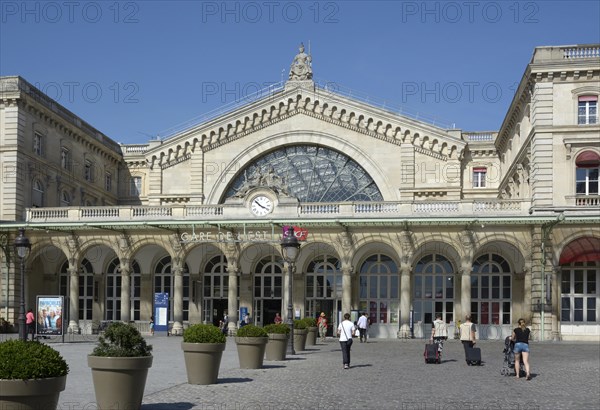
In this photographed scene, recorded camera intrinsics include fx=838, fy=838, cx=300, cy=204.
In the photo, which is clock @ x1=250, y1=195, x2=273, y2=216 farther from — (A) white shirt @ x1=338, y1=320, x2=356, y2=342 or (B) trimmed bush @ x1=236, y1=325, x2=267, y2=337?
(B) trimmed bush @ x1=236, y1=325, x2=267, y2=337

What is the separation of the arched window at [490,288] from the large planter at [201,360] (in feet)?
104

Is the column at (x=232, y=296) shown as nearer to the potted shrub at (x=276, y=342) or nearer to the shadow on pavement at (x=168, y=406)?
the potted shrub at (x=276, y=342)

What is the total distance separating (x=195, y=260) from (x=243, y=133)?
1070 centimetres

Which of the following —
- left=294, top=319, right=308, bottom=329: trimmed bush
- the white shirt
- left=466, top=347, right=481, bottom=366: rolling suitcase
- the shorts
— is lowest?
left=466, top=347, right=481, bottom=366: rolling suitcase

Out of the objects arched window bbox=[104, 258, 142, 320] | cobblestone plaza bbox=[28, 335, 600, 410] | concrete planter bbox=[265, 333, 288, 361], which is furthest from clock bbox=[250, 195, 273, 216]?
concrete planter bbox=[265, 333, 288, 361]

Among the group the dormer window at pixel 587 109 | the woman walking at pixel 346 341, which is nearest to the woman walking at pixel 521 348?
the woman walking at pixel 346 341

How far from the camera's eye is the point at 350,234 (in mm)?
46562

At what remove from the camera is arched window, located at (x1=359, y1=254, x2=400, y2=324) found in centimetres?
4922

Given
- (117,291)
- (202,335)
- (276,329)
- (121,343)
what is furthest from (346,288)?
(121,343)

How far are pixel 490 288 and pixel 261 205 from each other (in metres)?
14.1

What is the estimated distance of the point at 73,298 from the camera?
1929 inches

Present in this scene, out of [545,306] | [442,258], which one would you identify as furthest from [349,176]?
[545,306]

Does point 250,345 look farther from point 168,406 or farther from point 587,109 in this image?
point 587,109

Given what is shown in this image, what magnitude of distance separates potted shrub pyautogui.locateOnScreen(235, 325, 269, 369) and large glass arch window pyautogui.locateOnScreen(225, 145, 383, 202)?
32.6 meters
